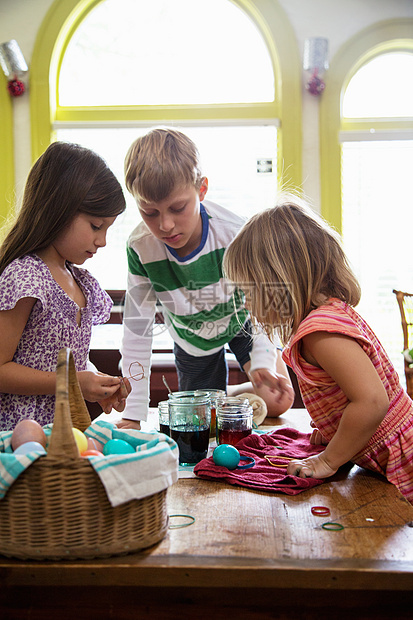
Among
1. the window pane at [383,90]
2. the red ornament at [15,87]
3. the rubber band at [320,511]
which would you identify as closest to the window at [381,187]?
the window pane at [383,90]

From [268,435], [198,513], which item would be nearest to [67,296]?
[268,435]

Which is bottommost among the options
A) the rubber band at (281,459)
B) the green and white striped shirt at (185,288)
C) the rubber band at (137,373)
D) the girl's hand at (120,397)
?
the rubber band at (281,459)

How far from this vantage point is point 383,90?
13.6 feet

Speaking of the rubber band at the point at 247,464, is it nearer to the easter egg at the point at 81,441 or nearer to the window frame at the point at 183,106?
the easter egg at the point at 81,441

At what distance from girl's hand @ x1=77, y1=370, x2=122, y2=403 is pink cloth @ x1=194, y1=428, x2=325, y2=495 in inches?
10.4

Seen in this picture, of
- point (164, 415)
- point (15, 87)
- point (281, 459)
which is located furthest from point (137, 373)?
point (15, 87)

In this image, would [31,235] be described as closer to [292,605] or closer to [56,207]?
[56,207]

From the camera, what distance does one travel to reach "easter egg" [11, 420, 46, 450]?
793mm

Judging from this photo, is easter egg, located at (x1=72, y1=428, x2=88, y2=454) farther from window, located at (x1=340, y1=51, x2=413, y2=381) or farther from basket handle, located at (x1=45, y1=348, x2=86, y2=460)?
window, located at (x1=340, y1=51, x2=413, y2=381)

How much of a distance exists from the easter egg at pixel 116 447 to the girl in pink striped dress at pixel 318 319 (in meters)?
0.35

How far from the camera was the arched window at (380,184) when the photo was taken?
411cm

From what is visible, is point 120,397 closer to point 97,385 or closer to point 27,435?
point 97,385

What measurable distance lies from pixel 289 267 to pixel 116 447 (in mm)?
573

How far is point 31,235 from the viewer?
1.37m
